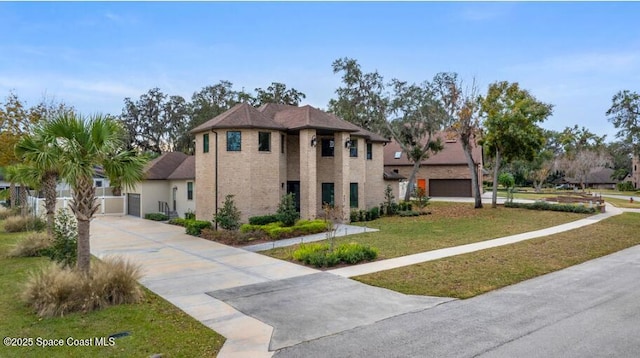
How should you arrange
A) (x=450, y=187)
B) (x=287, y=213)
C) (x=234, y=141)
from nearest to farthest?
(x=287, y=213) < (x=234, y=141) < (x=450, y=187)

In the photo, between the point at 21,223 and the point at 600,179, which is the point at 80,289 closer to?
the point at 21,223

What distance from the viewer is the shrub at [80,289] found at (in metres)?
7.58

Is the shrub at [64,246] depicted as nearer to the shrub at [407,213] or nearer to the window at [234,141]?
the window at [234,141]

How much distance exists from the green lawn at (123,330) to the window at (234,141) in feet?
42.1

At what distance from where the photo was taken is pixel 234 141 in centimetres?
2088

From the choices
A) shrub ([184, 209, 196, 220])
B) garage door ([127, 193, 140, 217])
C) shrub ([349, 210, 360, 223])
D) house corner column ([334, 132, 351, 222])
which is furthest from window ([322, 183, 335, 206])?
garage door ([127, 193, 140, 217])

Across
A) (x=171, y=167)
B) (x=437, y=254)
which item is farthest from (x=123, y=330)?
(x=171, y=167)

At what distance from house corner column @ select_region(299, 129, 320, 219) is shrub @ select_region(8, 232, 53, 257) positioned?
1156 cm

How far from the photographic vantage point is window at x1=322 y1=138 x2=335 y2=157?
23.8m

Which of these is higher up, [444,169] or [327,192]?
[444,169]

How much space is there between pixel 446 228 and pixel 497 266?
8.49 metres

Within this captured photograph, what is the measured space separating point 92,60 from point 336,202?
1507cm

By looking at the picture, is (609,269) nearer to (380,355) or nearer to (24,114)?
(380,355)

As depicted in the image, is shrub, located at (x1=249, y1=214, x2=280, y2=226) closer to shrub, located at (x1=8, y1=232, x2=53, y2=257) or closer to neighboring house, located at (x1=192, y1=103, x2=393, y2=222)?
neighboring house, located at (x1=192, y1=103, x2=393, y2=222)
